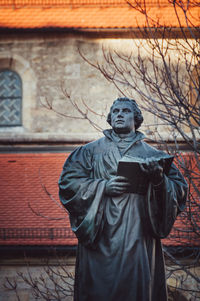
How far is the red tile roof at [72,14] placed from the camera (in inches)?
618

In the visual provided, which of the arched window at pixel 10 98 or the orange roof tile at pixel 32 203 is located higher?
the arched window at pixel 10 98

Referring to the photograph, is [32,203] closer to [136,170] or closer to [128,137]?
[128,137]

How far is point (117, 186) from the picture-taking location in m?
3.11

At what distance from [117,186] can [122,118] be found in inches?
22.6

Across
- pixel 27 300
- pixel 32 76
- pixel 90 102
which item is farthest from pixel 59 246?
pixel 32 76

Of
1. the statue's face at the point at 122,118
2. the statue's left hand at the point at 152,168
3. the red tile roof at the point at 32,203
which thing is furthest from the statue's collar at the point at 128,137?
the red tile roof at the point at 32,203

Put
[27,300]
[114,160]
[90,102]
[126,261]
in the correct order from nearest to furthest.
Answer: [126,261]
[114,160]
[27,300]
[90,102]

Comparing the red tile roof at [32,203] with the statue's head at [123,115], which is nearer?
the statue's head at [123,115]

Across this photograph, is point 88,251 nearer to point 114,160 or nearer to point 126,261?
point 126,261

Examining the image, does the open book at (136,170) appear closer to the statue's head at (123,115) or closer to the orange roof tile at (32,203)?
the statue's head at (123,115)

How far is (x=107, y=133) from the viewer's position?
3.48m

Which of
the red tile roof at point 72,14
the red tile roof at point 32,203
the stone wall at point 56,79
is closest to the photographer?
the red tile roof at point 32,203

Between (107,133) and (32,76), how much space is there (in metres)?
12.9

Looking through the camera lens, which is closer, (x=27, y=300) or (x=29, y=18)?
(x=27, y=300)
